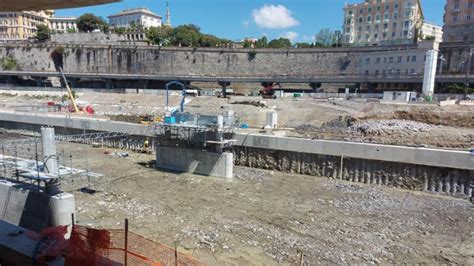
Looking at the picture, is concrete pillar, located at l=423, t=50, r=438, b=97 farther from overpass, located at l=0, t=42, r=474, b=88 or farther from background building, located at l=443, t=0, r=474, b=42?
background building, located at l=443, t=0, r=474, b=42

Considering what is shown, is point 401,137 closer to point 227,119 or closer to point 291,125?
point 291,125

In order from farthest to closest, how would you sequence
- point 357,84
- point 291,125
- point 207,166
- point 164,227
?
1. point 357,84
2. point 291,125
3. point 207,166
4. point 164,227

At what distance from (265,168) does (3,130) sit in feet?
118

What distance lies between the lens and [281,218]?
17.4 m

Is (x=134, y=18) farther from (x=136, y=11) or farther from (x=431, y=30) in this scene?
(x=431, y=30)

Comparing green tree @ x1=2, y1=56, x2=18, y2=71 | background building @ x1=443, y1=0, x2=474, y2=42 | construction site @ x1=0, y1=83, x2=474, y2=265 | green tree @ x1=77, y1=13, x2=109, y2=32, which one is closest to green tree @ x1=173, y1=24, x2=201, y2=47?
green tree @ x1=77, y1=13, x2=109, y2=32

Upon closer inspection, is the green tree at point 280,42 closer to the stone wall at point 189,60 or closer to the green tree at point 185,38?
the green tree at point 185,38

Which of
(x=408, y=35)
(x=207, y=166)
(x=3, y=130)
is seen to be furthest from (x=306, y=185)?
(x=408, y=35)

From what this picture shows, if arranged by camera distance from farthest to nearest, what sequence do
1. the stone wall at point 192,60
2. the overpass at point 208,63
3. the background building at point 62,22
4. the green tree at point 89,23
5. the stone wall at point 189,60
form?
the background building at point 62,22
the green tree at point 89,23
the stone wall at point 189,60
the stone wall at point 192,60
the overpass at point 208,63

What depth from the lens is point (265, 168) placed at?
27.3 meters

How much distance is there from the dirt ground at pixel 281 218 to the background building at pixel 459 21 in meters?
91.5

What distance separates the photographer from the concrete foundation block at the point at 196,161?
80.7 ft

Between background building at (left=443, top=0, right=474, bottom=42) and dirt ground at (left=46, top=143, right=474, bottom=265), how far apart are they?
9155cm

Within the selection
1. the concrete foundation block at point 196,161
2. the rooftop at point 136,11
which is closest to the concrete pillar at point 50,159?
the concrete foundation block at point 196,161
